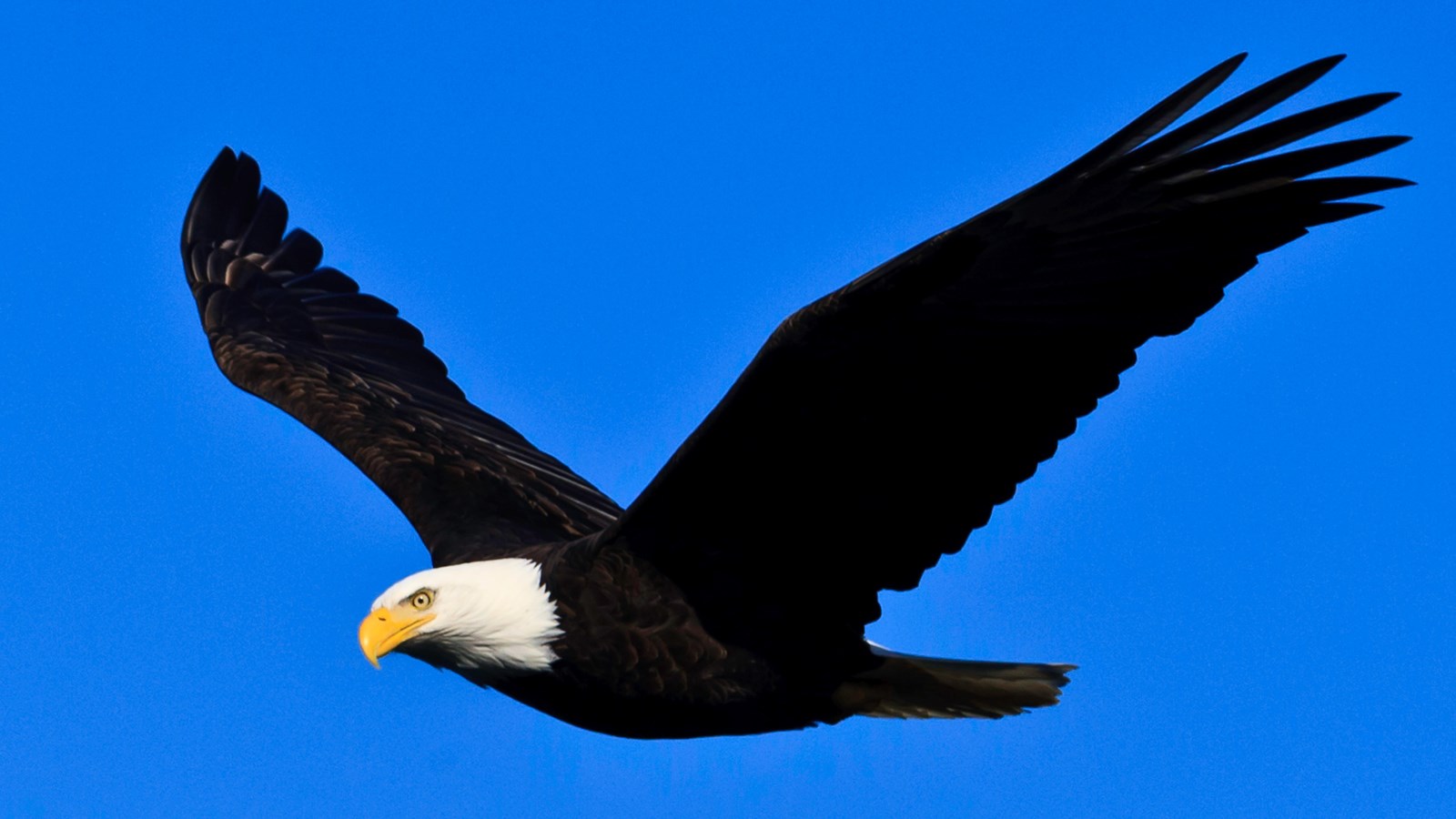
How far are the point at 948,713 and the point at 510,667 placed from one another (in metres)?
1.62

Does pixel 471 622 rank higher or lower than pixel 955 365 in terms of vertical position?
lower

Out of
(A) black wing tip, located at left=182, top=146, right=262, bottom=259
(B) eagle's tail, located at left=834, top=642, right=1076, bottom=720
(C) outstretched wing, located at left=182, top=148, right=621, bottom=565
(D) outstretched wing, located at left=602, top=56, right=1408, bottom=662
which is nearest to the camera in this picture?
(D) outstretched wing, located at left=602, top=56, right=1408, bottom=662

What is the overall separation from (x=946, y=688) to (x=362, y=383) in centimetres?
324

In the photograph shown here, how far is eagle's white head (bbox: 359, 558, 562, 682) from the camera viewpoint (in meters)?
6.75

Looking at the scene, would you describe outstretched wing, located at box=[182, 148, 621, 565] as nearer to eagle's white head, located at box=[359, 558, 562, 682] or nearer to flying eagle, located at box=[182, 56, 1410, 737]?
flying eagle, located at box=[182, 56, 1410, 737]

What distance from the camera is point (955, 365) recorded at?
6.32 metres

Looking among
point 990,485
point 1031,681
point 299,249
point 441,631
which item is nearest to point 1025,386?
point 990,485

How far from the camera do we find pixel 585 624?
6.76 m

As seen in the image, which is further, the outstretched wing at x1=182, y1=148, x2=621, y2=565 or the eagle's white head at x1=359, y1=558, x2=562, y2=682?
the outstretched wing at x1=182, y1=148, x2=621, y2=565

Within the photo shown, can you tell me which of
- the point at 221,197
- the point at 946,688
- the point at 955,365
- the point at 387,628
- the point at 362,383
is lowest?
the point at 387,628

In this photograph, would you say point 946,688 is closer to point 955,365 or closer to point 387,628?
point 955,365

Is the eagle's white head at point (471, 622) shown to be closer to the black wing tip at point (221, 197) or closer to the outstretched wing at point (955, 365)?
the outstretched wing at point (955, 365)

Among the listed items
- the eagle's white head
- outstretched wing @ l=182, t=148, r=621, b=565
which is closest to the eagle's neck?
the eagle's white head

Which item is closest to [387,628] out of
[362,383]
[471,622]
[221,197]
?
[471,622]
